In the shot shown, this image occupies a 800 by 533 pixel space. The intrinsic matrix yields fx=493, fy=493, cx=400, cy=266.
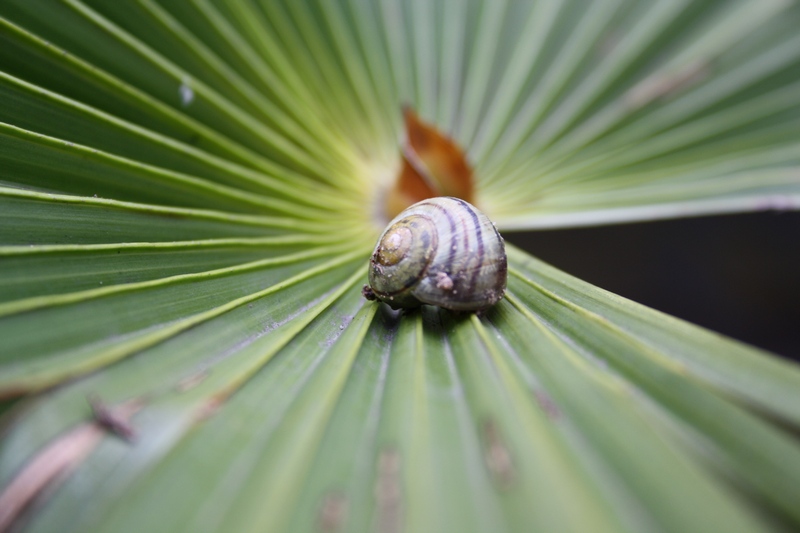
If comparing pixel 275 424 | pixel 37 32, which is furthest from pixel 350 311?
pixel 37 32

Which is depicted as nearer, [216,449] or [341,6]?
[216,449]

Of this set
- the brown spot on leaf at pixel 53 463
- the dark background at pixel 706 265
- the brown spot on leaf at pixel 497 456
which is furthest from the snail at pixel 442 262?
the dark background at pixel 706 265

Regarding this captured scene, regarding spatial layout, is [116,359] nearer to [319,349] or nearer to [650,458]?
[319,349]

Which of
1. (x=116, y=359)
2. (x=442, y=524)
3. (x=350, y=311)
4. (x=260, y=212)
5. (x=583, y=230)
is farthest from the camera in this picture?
(x=583, y=230)

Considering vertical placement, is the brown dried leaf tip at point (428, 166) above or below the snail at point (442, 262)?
above

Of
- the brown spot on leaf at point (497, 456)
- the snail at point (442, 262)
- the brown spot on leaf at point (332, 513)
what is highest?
the snail at point (442, 262)

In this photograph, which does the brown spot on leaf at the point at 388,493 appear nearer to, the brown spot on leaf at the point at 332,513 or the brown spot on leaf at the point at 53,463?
the brown spot on leaf at the point at 332,513

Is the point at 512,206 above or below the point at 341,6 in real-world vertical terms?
below
